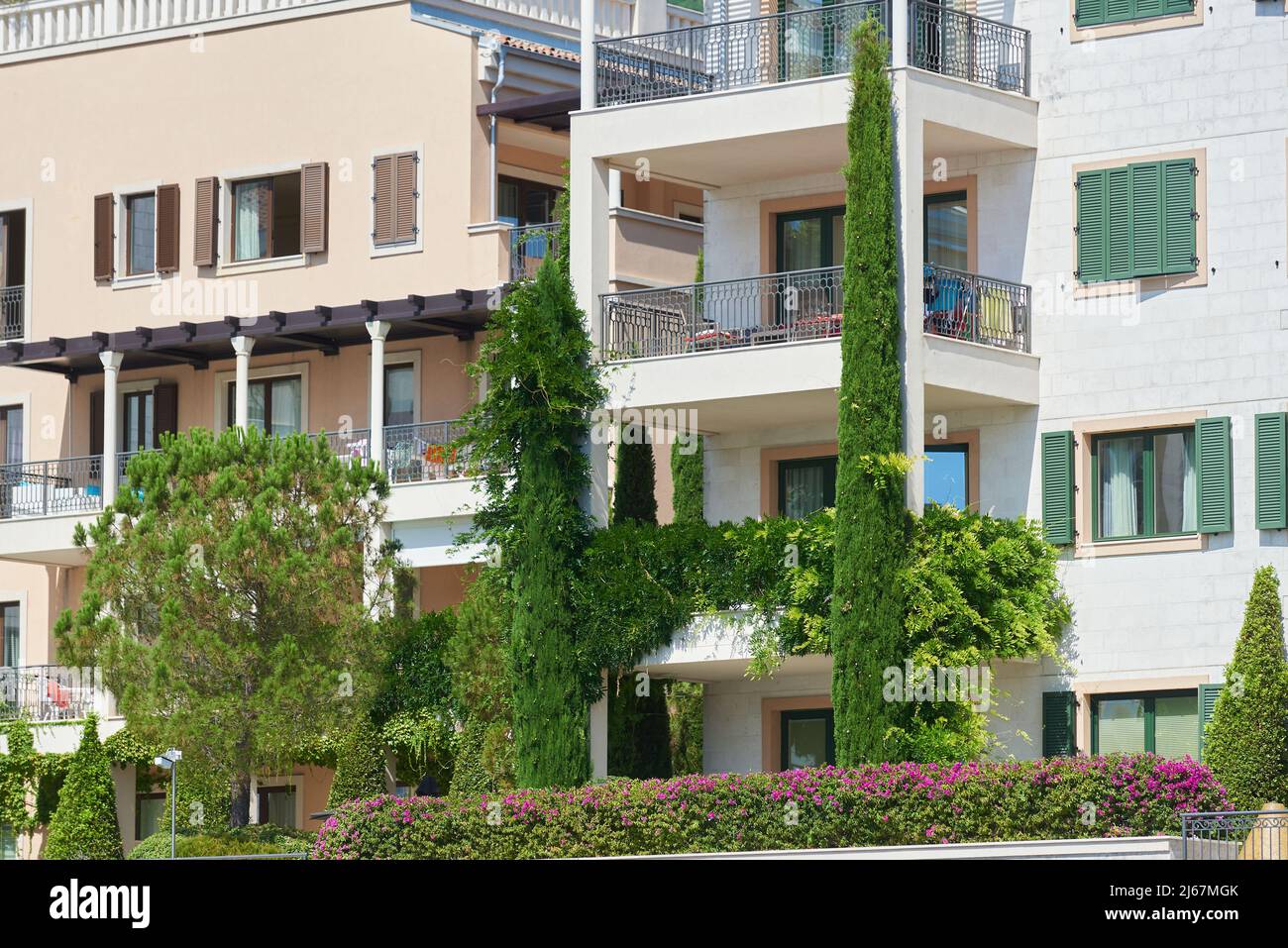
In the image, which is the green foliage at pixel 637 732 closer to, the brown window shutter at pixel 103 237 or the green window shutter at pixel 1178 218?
the green window shutter at pixel 1178 218

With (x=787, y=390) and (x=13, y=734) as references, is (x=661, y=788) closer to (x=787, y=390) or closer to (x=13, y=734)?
(x=787, y=390)

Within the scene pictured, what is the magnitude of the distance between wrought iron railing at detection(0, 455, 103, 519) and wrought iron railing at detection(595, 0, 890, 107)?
15158 mm

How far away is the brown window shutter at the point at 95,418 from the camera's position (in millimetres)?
46375

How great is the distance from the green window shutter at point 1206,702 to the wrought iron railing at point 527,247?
15960mm

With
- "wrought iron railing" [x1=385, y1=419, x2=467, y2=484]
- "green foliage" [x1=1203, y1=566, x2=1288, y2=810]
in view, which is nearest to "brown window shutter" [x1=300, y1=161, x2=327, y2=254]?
"wrought iron railing" [x1=385, y1=419, x2=467, y2=484]

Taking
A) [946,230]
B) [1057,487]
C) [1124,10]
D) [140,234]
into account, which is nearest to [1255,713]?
[1057,487]

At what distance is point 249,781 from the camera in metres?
37.8

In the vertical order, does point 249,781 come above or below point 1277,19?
below

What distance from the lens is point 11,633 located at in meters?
46.0

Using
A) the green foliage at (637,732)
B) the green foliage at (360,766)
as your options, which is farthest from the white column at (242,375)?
the green foliage at (637,732)

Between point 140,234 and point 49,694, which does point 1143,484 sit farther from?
point 140,234

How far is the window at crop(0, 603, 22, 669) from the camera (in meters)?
45.6
